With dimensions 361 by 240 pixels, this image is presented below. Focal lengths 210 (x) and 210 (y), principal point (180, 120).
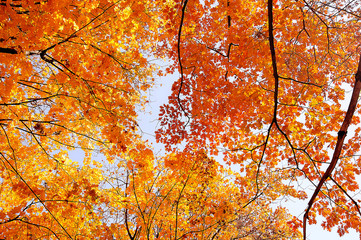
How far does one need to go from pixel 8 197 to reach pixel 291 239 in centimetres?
1224

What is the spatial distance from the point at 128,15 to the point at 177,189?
6.01 meters

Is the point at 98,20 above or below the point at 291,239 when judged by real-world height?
above

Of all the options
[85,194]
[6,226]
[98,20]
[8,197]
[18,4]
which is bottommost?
[6,226]

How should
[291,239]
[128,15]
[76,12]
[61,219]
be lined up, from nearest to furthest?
[76,12], [128,15], [61,219], [291,239]

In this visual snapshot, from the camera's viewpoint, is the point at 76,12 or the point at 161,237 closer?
the point at 76,12

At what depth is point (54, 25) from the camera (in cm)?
400

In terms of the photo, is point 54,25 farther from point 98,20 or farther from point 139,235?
point 139,235

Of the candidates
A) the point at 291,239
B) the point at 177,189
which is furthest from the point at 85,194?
the point at 291,239

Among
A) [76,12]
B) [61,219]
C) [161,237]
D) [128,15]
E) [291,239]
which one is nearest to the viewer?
[76,12]

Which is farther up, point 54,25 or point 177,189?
point 54,25

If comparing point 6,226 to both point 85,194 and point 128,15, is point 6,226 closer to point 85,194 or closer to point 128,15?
point 85,194

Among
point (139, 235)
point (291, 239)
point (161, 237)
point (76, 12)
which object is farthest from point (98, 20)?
point (291, 239)

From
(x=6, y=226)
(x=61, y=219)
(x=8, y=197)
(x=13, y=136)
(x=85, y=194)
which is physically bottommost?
(x=6, y=226)

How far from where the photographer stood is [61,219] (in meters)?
6.61
